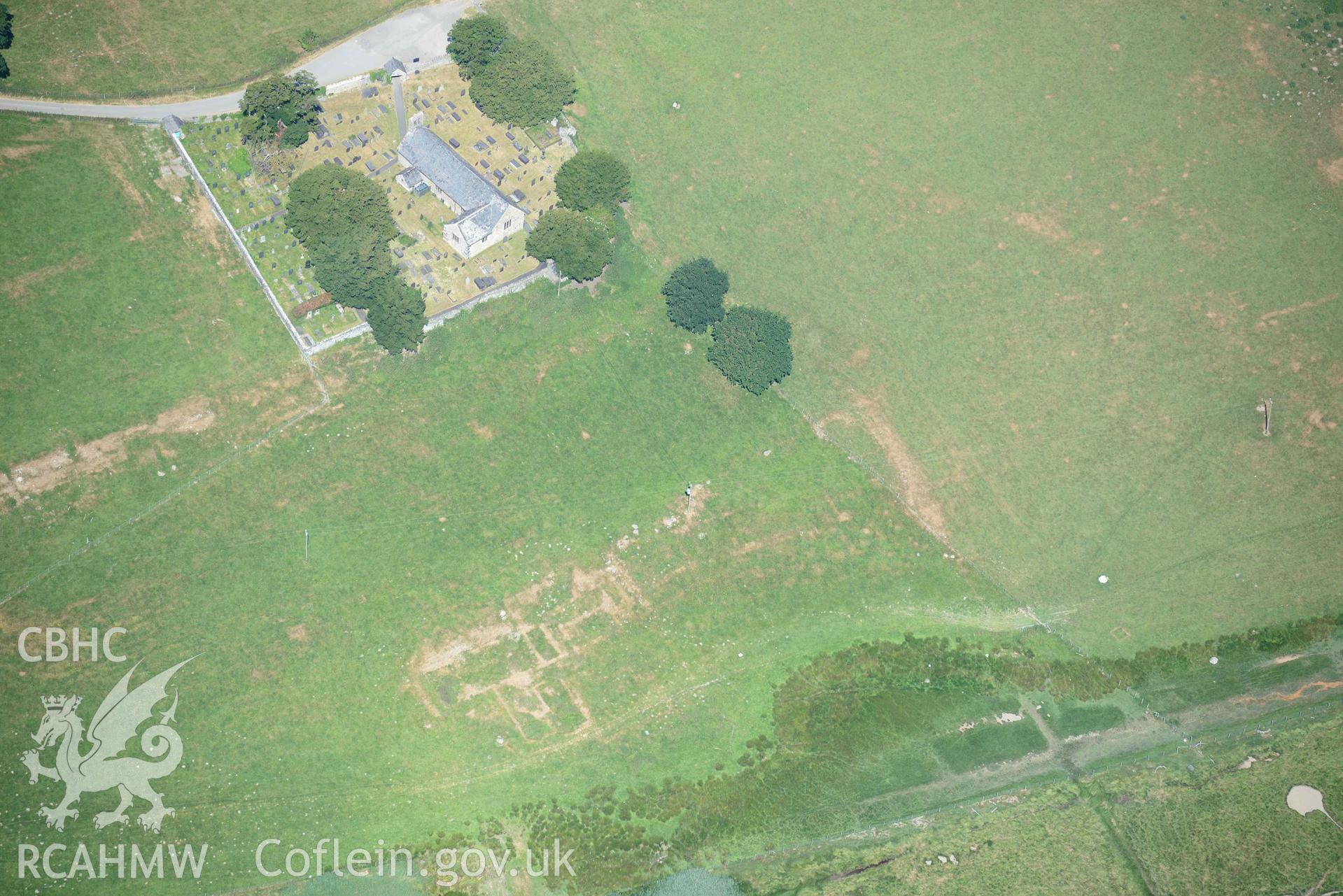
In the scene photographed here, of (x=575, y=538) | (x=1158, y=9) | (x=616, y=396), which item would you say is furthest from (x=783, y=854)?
(x=1158, y=9)

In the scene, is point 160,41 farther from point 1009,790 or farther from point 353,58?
point 1009,790

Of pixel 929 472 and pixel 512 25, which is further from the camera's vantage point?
pixel 512 25

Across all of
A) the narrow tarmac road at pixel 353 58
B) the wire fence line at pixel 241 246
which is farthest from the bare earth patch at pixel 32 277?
the narrow tarmac road at pixel 353 58

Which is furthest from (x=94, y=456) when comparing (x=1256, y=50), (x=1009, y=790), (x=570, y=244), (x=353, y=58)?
(x=1256, y=50)

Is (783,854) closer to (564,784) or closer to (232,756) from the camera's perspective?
(564,784)

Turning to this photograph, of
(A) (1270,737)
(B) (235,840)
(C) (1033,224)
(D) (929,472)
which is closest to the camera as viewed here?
(B) (235,840)

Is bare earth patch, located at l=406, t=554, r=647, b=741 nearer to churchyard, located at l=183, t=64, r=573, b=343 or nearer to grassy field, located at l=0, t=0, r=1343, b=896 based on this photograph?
grassy field, located at l=0, t=0, r=1343, b=896
